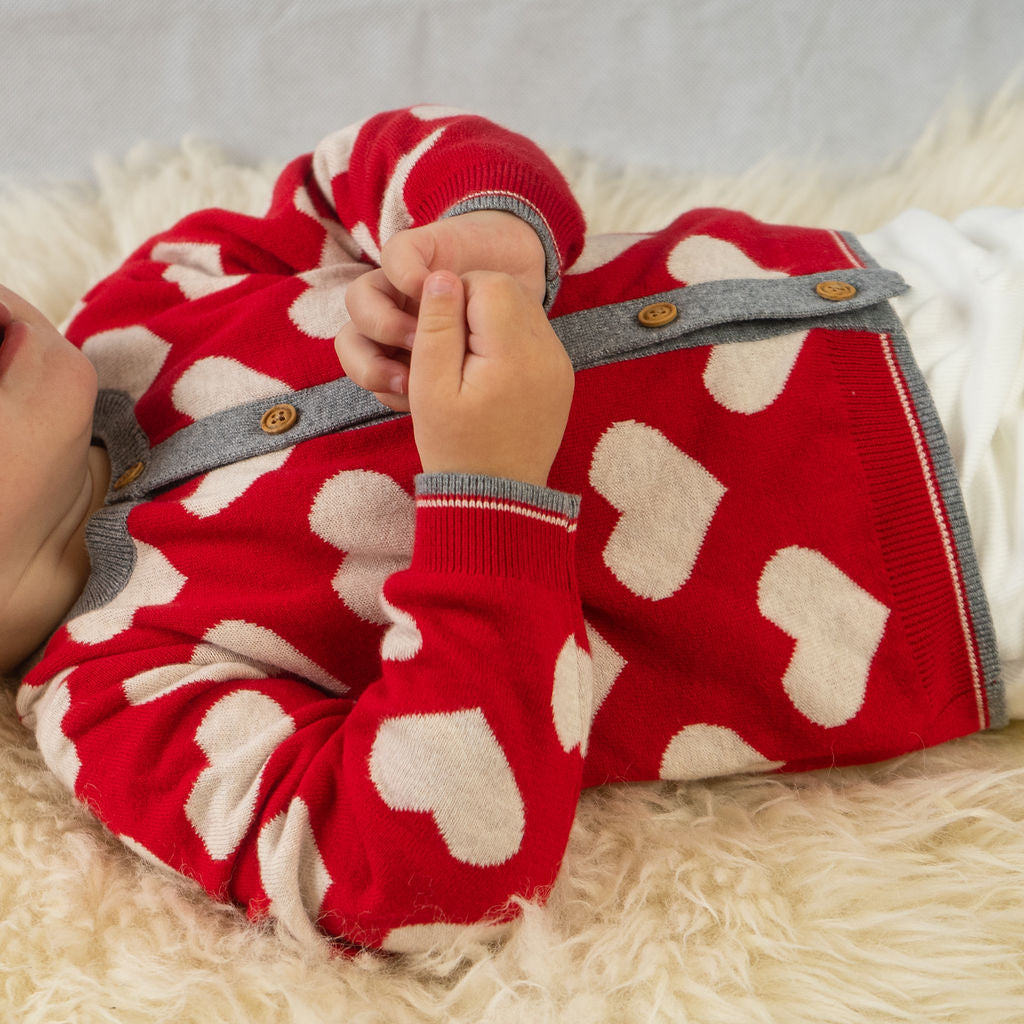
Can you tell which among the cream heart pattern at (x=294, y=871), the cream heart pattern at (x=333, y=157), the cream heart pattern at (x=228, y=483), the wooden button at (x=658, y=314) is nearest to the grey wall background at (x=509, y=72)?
the cream heart pattern at (x=333, y=157)

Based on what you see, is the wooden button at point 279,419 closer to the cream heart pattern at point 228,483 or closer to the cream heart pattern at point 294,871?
the cream heart pattern at point 228,483

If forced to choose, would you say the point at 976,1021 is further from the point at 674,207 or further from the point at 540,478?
the point at 674,207

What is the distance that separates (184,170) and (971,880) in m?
1.18

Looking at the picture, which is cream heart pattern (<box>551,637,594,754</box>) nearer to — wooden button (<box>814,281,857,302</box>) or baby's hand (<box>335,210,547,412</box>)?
baby's hand (<box>335,210,547,412</box>)

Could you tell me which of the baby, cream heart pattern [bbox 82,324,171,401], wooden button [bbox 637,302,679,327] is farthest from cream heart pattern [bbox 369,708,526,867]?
cream heart pattern [bbox 82,324,171,401]

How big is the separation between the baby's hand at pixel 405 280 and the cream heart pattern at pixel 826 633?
0.30m

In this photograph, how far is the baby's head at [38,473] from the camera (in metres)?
0.76

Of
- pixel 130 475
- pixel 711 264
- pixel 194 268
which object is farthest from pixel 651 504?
pixel 194 268

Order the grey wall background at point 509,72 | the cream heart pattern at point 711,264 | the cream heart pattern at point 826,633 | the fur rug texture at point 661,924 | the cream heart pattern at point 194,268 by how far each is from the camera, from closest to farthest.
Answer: the fur rug texture at point 661,924
the cream heart pattern at point 826,633
the cream heart pattern at point 711,264
the cream heart pattern at point 194,268
the grey wall background at point 509,72

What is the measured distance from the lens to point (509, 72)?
1.29 metres

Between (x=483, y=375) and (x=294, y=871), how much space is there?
1.14 ft

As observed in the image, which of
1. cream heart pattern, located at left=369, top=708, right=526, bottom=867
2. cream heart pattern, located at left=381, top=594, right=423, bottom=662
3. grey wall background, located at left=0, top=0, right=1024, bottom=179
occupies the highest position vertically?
grey wall background, located at left=0, top=0, right=1024, bottom=179

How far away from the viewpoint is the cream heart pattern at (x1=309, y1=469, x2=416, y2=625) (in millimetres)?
770

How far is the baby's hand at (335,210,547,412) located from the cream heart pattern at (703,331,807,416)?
156mm
